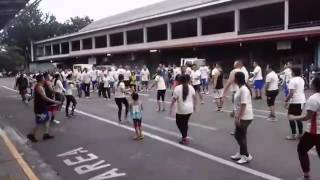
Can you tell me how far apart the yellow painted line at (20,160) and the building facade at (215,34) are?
23043 mm

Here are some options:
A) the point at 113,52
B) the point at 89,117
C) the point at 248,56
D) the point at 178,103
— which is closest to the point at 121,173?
the point at 178,103

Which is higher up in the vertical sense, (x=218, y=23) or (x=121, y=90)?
(x=218, y=23)

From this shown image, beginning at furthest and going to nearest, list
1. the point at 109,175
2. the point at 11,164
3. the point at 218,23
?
1. the point at 218,23
2. the point at 11,164
3. the point at 109,175

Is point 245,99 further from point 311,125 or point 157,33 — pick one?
point 157,33

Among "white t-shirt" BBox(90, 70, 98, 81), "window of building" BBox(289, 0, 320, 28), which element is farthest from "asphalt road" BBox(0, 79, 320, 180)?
"window of building" BBox(289, 0, 320, 28)

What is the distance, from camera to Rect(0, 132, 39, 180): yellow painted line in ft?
29.6

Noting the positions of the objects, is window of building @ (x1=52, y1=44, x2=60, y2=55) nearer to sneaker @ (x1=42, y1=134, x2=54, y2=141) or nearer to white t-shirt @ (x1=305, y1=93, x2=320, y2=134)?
sneaker @ (x1=42, y1=134, x2=54, y2=141)

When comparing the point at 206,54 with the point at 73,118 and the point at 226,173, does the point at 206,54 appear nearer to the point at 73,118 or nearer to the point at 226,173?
the point at 73,118

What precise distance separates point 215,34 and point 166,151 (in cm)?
3461

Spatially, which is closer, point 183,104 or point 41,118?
point 183,104

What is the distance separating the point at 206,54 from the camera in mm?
44781

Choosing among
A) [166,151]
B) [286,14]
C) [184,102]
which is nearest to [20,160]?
[166,151]

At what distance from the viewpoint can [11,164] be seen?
1003 centimetres

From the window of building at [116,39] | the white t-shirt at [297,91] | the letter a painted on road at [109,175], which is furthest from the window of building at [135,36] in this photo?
the letter a painted on road at [109,175]
